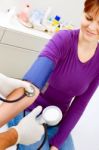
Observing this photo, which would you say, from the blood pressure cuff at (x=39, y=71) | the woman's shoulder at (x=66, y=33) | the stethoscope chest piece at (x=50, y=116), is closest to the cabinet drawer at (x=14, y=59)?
the woman's shoulder at (x=66, y=33)

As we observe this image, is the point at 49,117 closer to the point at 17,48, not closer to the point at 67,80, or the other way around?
the point at 67,80

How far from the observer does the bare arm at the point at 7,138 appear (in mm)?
835

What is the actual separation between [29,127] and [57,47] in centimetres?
40

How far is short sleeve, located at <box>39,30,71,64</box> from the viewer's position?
1.10 m

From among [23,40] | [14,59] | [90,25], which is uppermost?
[90,25]

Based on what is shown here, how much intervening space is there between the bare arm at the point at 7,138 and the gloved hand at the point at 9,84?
0.49ft

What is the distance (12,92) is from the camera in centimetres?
97

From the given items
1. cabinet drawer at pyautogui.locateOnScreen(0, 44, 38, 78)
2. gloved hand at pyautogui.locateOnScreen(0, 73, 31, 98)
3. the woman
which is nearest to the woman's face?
the woman

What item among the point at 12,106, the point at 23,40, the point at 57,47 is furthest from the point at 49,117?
the point at 23,40

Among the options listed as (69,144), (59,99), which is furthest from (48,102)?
(69,144)

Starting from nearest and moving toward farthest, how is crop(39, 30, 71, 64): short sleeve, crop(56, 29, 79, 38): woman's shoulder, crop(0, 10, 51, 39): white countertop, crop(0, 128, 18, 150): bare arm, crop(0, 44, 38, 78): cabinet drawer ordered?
crop(0, 128, 18, 150): bare arm, crop(39, 30, 71, 64): short sleeve, crop(56, 29, 79, 38): woman's shoulder, crop(0, 10, 51, 39): white countertop, crop(0, 44, 38, 78): cabinet drawer

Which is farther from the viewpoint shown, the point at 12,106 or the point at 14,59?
the point at 14,59

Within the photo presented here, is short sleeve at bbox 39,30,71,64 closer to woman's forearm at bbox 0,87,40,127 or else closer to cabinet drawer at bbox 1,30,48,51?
woman's forearm at bbox 0,87,40,127

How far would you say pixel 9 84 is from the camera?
3.06ft
